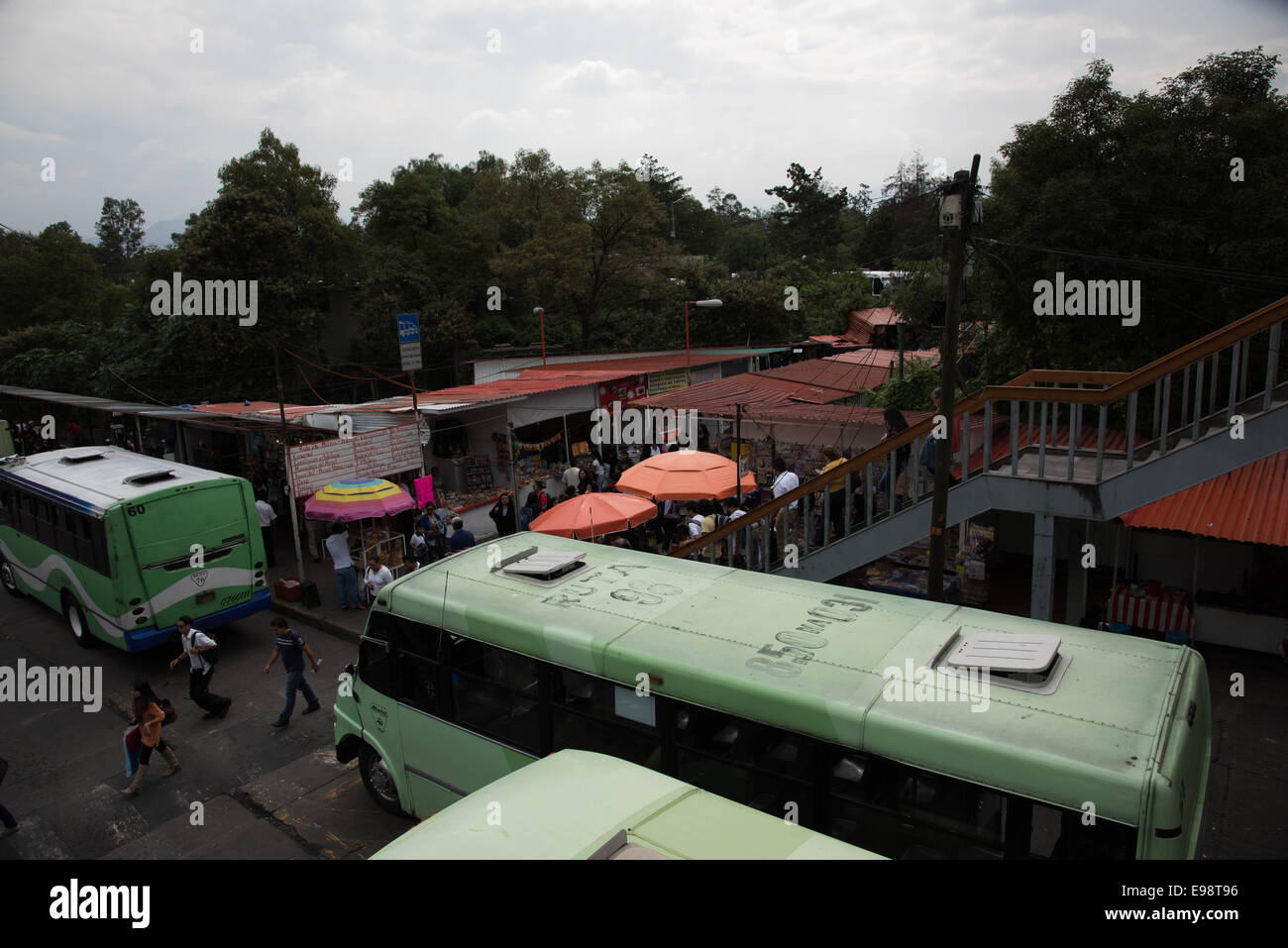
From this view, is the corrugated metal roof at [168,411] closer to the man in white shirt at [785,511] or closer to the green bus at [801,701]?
the man in white shirt at [785,511]

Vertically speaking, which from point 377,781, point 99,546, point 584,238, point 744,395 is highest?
point 584,238

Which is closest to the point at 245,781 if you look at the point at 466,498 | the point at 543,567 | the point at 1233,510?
the point at 543,567

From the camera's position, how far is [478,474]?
59.8 ft

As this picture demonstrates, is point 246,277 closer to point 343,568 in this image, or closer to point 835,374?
point 343,568

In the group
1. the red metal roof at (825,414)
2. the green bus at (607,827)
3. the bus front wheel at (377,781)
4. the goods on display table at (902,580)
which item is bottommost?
the bus front wheel at (377,781)

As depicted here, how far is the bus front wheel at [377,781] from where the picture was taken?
768 cm

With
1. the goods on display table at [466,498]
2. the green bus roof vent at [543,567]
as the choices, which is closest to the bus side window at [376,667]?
the green bus roof vent at [543,567]

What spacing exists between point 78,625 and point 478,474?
8.16 metres

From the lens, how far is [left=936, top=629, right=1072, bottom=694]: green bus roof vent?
4418 mm

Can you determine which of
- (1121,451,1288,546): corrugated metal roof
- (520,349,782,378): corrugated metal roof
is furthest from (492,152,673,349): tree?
(1121,451,1288,546): corrugated metal roof

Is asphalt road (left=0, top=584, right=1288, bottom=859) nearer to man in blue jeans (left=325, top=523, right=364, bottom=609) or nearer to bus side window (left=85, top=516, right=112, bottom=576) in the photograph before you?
bus side window (left=85, top=516, right=112, bottom=576)

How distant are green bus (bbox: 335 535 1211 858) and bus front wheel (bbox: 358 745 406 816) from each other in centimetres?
27

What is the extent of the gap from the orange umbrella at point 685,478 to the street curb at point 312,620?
5.18 m

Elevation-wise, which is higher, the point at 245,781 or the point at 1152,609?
the point at 1152,609
